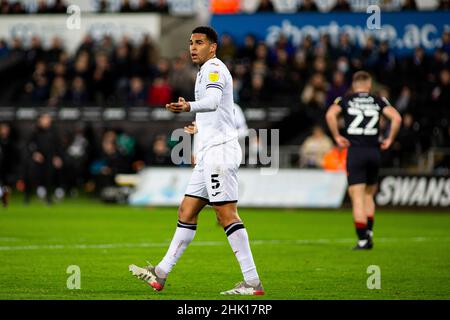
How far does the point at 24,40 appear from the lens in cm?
3406

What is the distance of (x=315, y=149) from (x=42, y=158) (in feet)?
23.5

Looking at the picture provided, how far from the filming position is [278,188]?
25922 millimetres

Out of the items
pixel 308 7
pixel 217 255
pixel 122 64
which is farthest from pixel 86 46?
pixel 217 255

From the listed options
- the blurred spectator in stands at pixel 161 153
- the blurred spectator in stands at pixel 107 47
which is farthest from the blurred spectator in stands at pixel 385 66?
the blurred spectator in stands at pixel 107 47

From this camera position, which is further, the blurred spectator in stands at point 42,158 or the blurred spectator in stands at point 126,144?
the blurred spectator in stands at point 126,144

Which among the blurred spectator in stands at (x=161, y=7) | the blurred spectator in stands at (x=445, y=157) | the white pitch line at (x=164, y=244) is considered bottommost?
the white pitch line at (x=164, y=244)

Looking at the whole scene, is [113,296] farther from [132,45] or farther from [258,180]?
[132,45]

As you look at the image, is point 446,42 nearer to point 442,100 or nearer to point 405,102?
point 442,100

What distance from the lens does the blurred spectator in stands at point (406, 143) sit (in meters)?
25.8

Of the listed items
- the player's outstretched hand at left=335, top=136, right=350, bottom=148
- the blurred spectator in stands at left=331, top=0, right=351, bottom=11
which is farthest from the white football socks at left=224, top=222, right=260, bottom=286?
the blurred spectator in stands at left=331, top=0, right=351, bottom=11

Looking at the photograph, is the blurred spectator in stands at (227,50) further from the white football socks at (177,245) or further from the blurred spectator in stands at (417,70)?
the white football socks at (177,245)

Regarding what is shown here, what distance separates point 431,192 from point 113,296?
15482mm

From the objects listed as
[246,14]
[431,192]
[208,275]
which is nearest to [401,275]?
[208,275]

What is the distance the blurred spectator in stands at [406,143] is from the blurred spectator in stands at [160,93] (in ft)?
21.5
